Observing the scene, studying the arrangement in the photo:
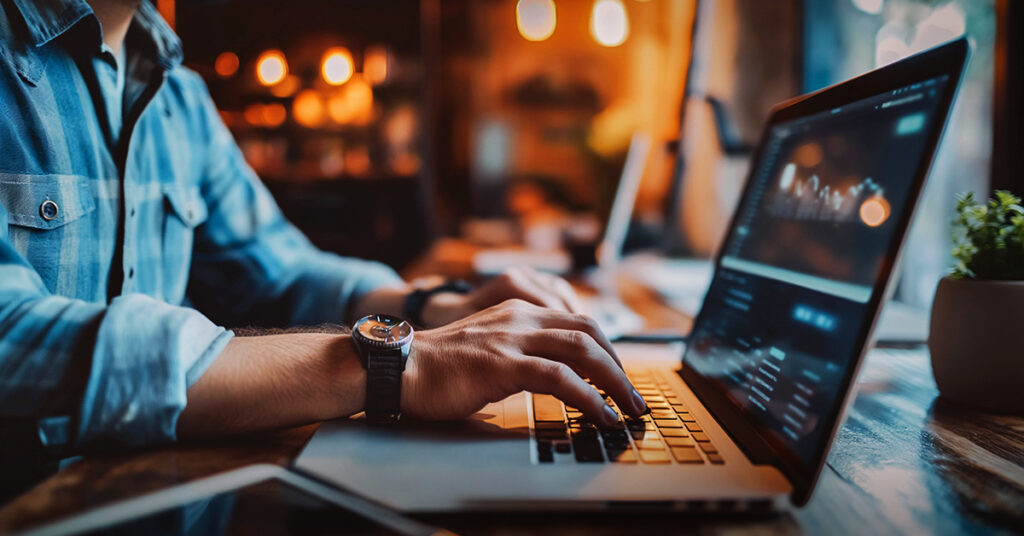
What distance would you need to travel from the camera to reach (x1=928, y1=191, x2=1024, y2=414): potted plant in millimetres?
620

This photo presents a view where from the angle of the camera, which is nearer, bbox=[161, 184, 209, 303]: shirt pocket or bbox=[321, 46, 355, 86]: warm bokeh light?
bbox=[161, 184, 209, 303]: shirt pocket

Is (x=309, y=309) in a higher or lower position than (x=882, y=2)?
lower

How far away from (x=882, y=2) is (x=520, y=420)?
6.56 feet

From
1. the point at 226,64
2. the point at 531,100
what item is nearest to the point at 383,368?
the point at 226,64

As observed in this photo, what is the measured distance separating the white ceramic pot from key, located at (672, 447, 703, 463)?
0.39 m

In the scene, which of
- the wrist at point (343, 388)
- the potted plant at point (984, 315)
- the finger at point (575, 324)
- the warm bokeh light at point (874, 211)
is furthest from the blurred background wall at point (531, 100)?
the wrist at point (343, 388)

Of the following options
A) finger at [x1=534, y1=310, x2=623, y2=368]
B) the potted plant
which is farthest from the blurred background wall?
finger at [x1=534, y1=310, x2=623, y2=368]

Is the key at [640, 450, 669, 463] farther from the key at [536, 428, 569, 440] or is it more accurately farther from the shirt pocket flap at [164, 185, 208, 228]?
the shirt pocket flap at [164, 185, 208, 228]

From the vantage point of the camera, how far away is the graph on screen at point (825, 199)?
0.50 metres

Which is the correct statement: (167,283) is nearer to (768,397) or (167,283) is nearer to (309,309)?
(309,309)

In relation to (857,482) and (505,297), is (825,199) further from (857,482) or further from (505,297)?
(505,297)

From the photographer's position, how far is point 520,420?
1.82 ft

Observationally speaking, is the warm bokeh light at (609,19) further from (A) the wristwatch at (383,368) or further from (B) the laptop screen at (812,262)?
(A) the wristwatch at (383,368)

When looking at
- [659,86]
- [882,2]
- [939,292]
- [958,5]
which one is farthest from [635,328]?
[659,86]
